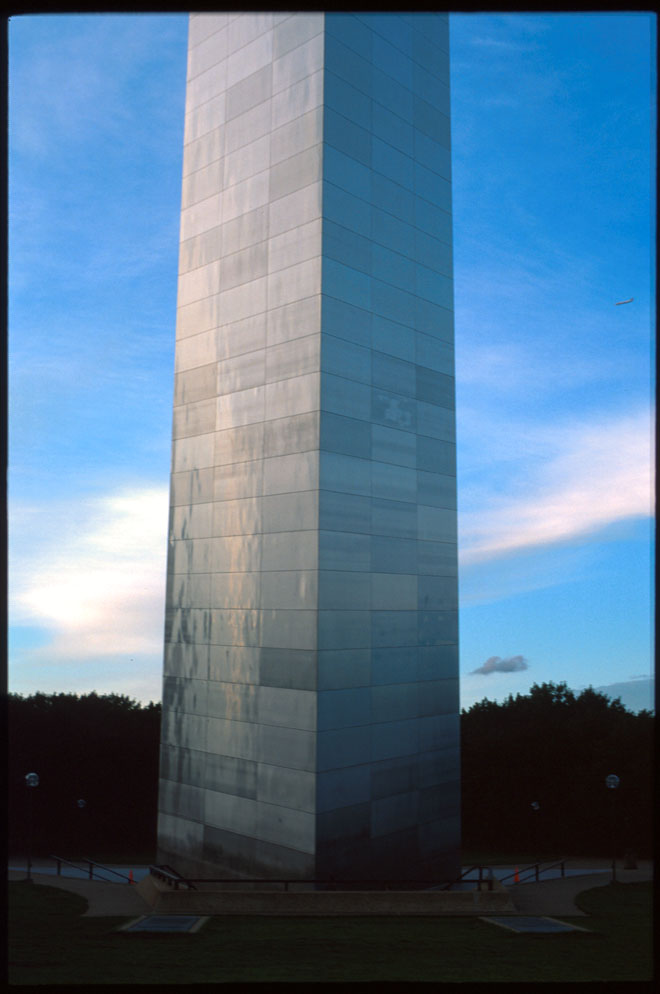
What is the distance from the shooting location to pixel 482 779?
5709cm

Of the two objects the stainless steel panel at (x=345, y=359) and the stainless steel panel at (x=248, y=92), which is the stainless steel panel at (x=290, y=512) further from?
the stainless steel panel at (x=248, y=92)

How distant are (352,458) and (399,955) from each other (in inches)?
573

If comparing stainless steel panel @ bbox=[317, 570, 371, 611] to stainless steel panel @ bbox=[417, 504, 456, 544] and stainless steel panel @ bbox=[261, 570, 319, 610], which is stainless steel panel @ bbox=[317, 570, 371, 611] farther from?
stainless steel panel @ bbox=[417, 504, 456, 544]

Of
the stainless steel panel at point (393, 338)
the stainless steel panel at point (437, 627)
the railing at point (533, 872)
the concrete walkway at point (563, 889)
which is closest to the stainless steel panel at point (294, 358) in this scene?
the stainless steel panel at point (393, 338)

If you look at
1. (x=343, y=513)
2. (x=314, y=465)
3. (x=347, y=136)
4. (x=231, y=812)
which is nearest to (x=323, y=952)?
(x=231, y=812)

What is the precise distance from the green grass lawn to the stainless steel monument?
5.07 metres

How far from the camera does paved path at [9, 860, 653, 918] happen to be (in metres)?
23.8

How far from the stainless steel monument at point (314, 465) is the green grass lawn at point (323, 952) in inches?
200

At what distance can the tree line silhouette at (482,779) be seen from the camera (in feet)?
171

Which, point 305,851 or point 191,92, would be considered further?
point 191,92

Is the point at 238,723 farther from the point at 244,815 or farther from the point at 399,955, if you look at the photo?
the point at 399,955

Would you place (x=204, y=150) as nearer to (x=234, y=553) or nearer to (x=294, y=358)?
(x=294, y=358)

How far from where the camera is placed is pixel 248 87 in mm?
27344

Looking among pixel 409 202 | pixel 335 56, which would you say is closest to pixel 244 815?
pixel 409 202
